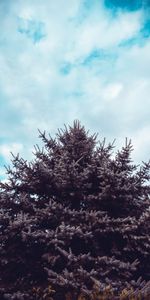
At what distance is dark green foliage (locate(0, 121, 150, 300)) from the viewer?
8875mm

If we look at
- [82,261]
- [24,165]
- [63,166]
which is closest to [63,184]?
[63,166]

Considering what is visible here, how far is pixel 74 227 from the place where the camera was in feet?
29.1

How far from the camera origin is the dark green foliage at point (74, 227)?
888 centimetres

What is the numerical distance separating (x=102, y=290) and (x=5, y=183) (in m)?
4.47

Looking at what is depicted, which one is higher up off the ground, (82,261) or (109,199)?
(109,199)

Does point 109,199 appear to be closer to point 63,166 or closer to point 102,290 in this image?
point 63,166

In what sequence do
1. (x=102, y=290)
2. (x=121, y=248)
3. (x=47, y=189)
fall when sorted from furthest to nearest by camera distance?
(x=47, y=189) → (x=121, y=248) → (x=102, y=290)

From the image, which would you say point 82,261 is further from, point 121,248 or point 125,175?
point 125,175

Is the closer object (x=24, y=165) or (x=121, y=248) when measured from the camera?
(x=121, y=248)

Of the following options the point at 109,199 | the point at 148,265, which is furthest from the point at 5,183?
the point at 148,265

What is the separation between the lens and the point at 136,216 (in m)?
10.4

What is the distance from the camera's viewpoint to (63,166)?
9.91 metres

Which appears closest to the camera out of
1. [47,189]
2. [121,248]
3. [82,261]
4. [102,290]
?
[102,290]

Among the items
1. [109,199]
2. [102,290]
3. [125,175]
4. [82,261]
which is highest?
[125,175]
